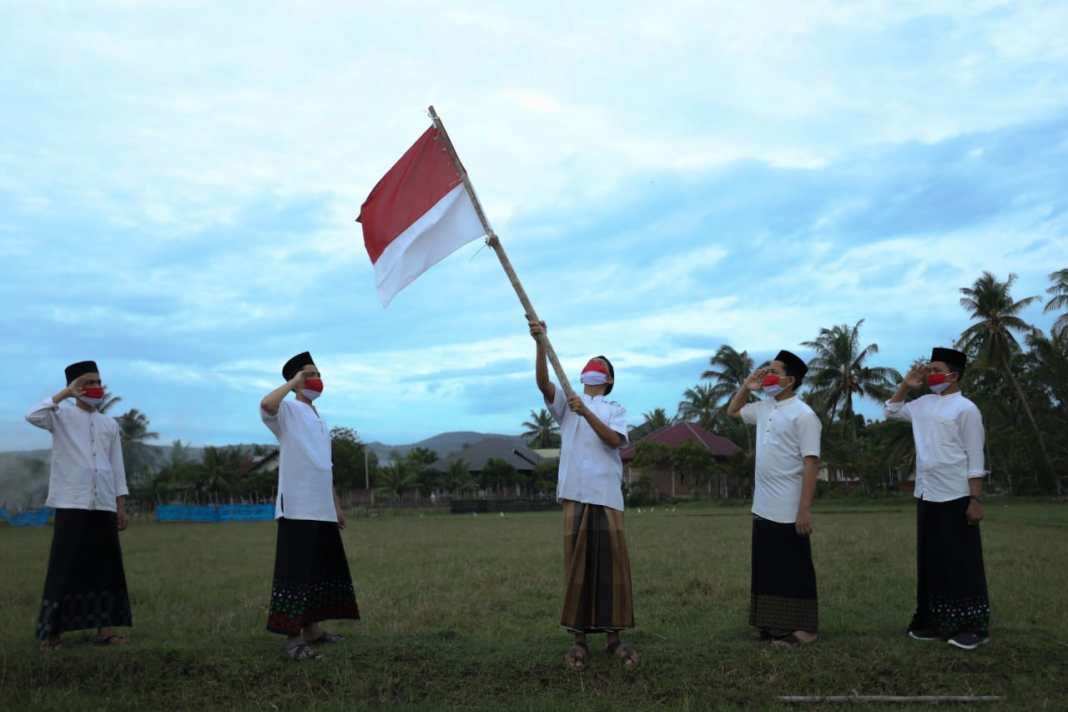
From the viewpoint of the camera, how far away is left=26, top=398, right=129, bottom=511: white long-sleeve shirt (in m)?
7.02

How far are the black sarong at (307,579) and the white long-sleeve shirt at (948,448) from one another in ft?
14.4

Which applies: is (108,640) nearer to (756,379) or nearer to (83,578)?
(83,578)

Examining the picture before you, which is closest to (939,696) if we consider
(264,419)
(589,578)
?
(589,578)

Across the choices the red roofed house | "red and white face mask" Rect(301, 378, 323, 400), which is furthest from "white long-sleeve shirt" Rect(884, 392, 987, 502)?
the red roofed house

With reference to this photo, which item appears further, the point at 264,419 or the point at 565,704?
the point at 264,419

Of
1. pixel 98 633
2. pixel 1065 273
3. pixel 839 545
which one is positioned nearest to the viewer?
pixel 98 633

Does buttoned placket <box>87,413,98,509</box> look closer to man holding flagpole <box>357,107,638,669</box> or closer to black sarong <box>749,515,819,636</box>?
man holding flagpole <box>357,107,638,669</box>

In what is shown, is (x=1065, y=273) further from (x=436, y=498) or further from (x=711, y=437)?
(x=436, y=498)

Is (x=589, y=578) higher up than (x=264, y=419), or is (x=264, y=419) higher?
(x=264, y=419)

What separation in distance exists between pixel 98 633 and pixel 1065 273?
47.7 metres

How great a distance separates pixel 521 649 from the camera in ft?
21.3

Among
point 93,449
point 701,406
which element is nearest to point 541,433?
point 701,406

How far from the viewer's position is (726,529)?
972 inches

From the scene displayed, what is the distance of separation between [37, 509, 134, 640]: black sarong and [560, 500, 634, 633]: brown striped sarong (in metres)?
3.54
